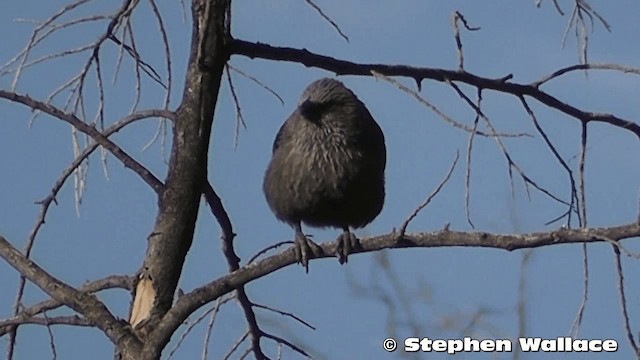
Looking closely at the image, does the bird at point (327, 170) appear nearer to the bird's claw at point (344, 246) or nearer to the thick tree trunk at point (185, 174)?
the bird's claw at point (344, 246)

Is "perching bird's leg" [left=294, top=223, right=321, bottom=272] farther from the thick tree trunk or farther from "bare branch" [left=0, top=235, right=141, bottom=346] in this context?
"bare branch" [left=0, top=235, right=141, bottom=346]

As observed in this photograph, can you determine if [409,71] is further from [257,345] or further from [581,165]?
[257,345]

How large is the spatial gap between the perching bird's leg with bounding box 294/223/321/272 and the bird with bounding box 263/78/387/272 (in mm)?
395

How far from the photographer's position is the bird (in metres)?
4.54

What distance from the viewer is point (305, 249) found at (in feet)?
12.5

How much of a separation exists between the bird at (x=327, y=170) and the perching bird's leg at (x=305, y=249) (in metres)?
0.40

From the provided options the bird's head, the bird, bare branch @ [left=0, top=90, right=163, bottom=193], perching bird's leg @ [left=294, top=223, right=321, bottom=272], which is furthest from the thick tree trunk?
the bird's head

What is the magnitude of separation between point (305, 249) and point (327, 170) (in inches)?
30.6

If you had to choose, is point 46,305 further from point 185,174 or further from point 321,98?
point 321,98

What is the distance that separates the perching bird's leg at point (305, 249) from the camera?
12.0 ft

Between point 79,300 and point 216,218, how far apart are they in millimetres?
597

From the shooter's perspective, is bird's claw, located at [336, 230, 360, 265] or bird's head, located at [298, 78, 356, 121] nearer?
bird's claw, located at [336, 230, 360, 265]

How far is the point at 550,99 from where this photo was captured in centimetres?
378

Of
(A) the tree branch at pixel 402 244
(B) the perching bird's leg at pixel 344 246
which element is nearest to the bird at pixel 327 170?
(B) the perching bird's leg at pixel 344 246
